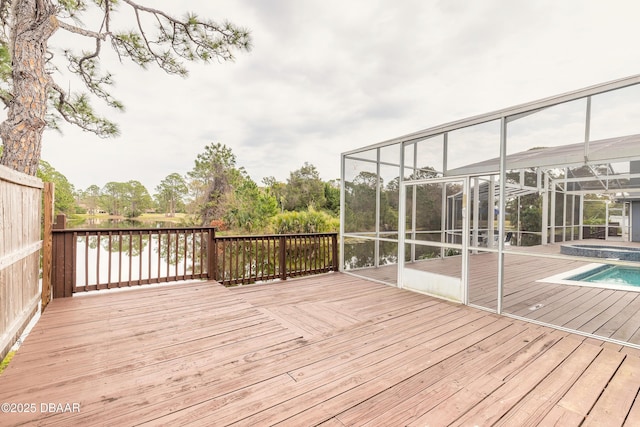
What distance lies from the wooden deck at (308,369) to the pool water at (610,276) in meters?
3.50

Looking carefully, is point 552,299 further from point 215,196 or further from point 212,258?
point 215,196

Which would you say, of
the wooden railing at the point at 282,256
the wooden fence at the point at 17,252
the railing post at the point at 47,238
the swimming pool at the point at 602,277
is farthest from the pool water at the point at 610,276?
the railing post at the point at 47,238

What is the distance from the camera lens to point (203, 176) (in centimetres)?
1841

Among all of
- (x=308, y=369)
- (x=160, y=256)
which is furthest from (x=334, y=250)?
(x=308, y=369)

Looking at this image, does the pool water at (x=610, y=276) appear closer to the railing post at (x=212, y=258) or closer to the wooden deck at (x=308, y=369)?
the wooden deck at (x=308, y=369)

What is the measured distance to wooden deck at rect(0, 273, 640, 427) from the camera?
66.4 inches

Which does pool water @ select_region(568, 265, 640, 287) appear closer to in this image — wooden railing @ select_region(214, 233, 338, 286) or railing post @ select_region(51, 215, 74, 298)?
wooden railing @ select_region(214, 233, 338, 286)

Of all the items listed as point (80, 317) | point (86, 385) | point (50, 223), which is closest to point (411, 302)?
point (86, 385)

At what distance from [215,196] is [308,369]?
1687cm

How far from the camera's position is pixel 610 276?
582 centimetres

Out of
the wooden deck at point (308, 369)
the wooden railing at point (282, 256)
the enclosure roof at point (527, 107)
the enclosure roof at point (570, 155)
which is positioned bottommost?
the wooden deck at point (308, 369)

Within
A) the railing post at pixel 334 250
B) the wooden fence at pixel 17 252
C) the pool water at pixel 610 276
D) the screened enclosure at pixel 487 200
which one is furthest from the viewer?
the railing post at pixel 334 250

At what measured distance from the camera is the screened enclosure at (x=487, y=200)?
129 inches

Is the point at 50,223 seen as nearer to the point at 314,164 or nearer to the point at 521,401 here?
the point at 521,401
